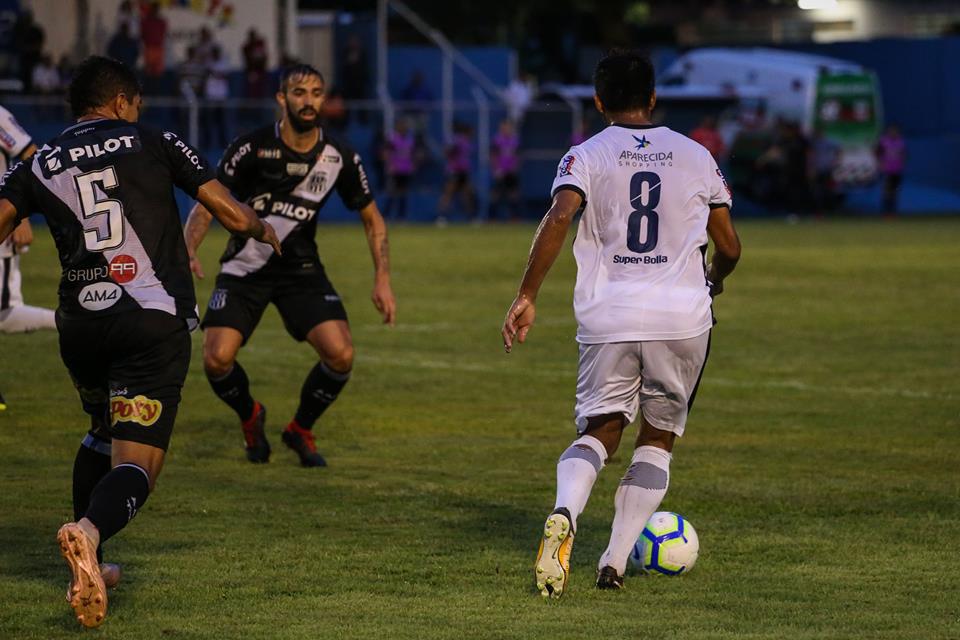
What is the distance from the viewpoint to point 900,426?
10688 mm

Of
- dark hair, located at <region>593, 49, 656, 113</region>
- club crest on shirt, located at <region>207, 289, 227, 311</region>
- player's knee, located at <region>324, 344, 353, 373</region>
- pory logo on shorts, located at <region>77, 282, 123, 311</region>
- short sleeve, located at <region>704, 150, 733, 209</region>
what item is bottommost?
player's knee, located at <region>324, 344, 353, 373</region>

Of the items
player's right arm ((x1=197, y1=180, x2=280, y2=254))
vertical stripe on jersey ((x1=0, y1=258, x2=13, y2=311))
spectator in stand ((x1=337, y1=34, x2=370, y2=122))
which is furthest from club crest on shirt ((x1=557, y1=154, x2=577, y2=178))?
spectator in stand ((x1=337, y1=34, x2=370, y2=122))

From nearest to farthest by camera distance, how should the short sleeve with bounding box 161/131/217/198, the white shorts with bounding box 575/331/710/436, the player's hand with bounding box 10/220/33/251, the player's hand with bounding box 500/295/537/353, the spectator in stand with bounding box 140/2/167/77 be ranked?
the short sleeve with bounding box 161/131/217/198, the player's hand with bounding box 500/295/537/353, the white shorts with bounding box 575/331/710/436, the player's hand with bounding box 10/220/33/251, the spectator in stand with bounding box 140/2/167/77

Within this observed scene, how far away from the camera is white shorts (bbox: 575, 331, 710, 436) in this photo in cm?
639

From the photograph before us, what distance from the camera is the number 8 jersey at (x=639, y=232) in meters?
6.34

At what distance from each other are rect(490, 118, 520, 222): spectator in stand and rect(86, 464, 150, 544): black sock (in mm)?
28033

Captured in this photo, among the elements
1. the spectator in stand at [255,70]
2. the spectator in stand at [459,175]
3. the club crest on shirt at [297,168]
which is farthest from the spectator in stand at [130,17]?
the club crest on shirt at [297,168]

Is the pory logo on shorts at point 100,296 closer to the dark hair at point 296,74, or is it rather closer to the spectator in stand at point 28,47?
the dark hair at point 296,74

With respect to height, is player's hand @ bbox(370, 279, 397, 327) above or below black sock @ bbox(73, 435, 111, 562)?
above

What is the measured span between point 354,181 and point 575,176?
324 centimetres

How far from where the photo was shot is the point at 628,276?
6.40 metres

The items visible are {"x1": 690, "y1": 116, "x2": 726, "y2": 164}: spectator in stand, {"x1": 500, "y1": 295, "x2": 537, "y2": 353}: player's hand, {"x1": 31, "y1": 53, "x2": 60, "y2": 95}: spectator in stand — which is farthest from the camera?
{"x1": 690, "y1": 116, "x2": 726, "y2": 164}: spectator in stand

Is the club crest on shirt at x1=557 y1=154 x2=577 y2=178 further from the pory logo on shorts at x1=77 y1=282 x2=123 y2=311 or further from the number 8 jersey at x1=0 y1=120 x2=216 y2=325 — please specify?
the pory logo on shorts at x1=77 y1=282 x2=123 y2=311

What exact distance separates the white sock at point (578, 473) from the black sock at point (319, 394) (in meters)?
3.13
